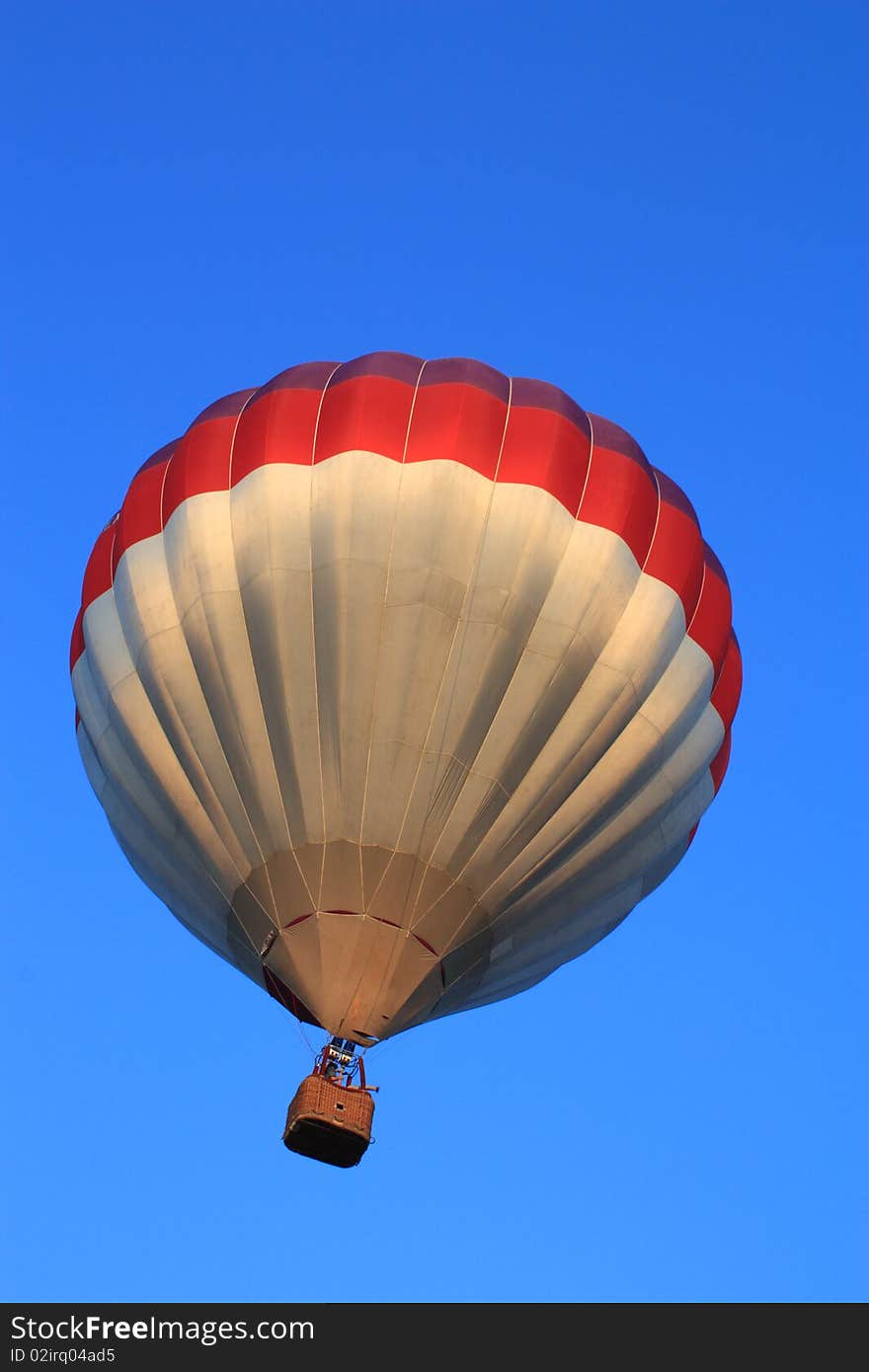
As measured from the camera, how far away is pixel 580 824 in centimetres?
1766

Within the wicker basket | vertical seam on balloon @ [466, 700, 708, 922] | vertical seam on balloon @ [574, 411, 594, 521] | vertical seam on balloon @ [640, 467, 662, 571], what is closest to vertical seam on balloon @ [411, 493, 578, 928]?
vertical seam on balloon @ [466, 700, 708, 922]

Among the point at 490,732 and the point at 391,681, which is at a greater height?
the point at 391,681

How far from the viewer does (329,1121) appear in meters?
16.5

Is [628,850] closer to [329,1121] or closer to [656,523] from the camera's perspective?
[656,523]

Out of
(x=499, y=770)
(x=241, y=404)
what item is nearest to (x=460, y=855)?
(x=499, y=770)

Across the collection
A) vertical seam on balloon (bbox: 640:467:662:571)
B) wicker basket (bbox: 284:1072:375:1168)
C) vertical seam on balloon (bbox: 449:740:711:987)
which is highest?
vertical seam on balloon (bbox: 640:467:662:571)

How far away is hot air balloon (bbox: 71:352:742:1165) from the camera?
17078 millimetres

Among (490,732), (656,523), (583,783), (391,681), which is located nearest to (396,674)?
(391,681)

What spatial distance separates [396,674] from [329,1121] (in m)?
3.19

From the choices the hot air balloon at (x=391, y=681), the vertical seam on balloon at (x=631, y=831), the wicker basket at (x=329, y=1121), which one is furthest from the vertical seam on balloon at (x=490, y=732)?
the wicker basket at (x=329, y=1121)

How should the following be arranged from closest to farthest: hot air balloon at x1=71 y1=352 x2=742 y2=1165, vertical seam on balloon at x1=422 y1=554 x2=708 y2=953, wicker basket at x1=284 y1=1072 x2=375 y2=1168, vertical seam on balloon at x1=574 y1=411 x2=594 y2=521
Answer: wicker basket at x1=284 y1=1072 x2=375 y2=1168, hot air balloon at x1=71 y1=352 x2=742 y2=1165, vertical seam on balloon at x1=422 y1=554 x2=708 y2=953, vertical seam on balloon at x1=574 y1=411 x2=594 y2=521

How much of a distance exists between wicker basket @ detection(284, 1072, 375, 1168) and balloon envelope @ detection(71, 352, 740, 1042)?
0.57 m

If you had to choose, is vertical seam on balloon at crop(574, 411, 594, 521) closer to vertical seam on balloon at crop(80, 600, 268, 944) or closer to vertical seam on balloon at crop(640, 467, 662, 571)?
vertical seam on balloon at crop(640, 467, 662, 571)

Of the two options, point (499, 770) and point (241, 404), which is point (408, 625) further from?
point (241, 404)
